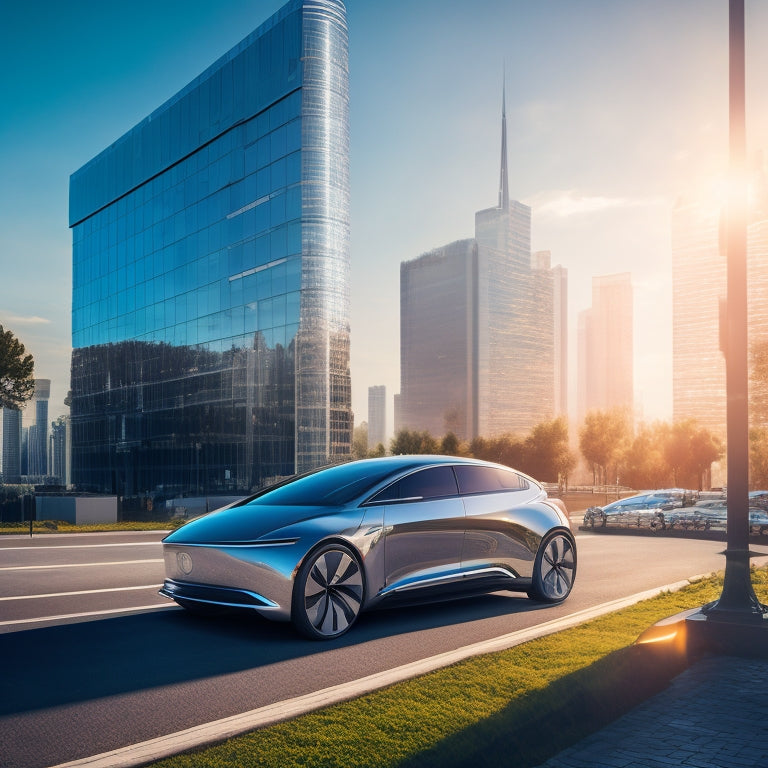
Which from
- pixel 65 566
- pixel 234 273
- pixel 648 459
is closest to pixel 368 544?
pixel 65 566

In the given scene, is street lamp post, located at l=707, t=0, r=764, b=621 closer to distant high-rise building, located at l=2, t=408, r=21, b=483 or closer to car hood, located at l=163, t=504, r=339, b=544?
car hood, located at l=163, t=504, r=339, b=544

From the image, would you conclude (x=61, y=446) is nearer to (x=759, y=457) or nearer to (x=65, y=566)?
(x=759, y=457)

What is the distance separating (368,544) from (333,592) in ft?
1.62

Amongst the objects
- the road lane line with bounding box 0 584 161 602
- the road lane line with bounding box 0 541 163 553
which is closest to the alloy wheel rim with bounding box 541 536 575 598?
the road lane line with bounding box 0 584 161 602

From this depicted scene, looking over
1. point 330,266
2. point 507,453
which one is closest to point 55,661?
point 330,266

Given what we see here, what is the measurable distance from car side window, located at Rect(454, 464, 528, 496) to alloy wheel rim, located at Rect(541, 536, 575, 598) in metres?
0.71

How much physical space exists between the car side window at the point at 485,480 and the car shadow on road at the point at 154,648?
120 centimetres

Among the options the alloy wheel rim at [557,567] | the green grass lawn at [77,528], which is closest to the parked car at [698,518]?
the green grass lawn at [77,528]

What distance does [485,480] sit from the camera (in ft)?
27.3

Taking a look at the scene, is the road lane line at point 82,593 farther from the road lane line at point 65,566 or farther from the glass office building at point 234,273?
the glass office building at point 234,273

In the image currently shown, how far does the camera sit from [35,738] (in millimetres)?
4125

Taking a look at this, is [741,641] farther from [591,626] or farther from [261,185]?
[261,185]

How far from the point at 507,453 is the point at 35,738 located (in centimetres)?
8032

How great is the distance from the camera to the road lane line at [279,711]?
12.3 feet
